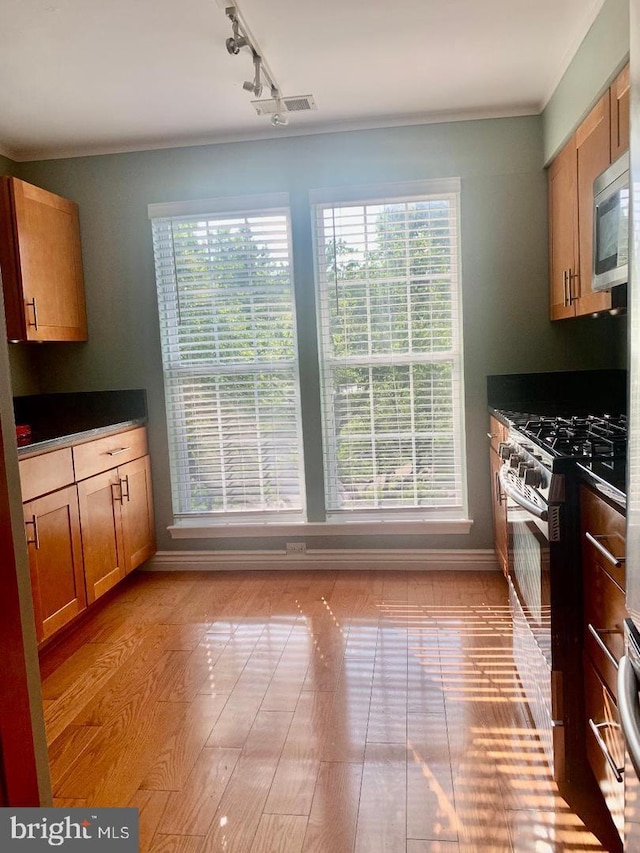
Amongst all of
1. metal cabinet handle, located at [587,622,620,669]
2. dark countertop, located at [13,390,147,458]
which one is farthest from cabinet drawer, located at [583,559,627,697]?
dark countertop, located at [13,390,147,458]

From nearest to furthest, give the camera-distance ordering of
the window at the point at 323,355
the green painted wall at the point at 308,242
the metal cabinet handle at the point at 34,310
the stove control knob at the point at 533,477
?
the stove control knob at the point at 533,477, the metal cabinet handle at the point at 34,310, the green painted wall at the point at 308,242, the window at the point at 323,355

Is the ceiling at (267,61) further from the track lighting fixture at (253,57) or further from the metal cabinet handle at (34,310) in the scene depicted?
the metal cabinet handle at (34,310)

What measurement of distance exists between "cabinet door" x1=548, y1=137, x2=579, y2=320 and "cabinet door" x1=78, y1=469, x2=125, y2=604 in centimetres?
241

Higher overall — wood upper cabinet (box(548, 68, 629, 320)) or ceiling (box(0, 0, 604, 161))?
ceiling (box(0, 0, 604, 161))

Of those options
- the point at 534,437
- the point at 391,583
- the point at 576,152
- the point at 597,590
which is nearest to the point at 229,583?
the point at 391,583

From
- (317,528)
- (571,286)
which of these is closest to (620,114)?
(571,286)

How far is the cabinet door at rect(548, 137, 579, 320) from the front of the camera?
2.88 meters


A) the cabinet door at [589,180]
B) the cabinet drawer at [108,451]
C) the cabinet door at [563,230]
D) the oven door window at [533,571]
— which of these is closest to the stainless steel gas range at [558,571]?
the oven door window at [533,571]

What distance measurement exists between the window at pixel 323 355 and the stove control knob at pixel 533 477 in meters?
1.55

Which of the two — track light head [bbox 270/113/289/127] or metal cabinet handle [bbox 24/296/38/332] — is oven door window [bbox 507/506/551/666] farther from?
metal cabinet handle [bbox 24/296/38/332]

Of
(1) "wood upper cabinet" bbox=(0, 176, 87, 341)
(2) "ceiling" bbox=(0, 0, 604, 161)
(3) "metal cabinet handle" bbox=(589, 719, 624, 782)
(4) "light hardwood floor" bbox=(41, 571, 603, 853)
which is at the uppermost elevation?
(2) "ceiling" bbox=(0, 0, 604, 161)

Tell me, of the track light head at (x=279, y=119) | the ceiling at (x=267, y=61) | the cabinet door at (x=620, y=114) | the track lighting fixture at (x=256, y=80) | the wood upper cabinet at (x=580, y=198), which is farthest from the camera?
the track light head at (x=279, y=119)

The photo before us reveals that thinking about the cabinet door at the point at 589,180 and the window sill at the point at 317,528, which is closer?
the cabinet door at the point at 589,180

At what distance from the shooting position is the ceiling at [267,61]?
7.70 feet
